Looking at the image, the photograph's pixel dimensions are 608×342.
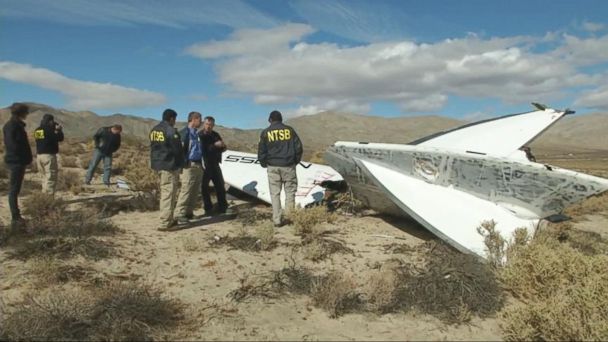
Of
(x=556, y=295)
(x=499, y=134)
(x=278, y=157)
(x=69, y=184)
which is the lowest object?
(x=556, y=295)

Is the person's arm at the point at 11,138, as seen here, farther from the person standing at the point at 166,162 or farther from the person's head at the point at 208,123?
the person's head at the point at 208,123

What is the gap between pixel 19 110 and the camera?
6492 millimetres

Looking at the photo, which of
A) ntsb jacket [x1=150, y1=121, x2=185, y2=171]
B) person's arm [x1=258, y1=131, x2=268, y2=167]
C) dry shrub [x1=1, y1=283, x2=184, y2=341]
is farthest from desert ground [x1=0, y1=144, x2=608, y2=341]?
person's arm [x1=258, y1=131, x2=268, y2=167]

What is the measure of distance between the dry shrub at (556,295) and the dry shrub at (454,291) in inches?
9.5

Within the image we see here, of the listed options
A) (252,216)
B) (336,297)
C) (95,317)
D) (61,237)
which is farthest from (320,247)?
(61,237)

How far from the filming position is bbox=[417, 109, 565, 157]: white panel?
7660mm

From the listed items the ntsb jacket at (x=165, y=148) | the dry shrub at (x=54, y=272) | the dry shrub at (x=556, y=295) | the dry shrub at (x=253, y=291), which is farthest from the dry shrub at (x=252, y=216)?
the dry shrub at (x=556, y=295)

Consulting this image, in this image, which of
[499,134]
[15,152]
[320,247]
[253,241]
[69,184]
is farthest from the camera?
[69,184]

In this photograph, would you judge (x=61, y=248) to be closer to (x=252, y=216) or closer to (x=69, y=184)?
(x=252, y=216)

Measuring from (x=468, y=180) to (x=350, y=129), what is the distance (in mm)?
155002

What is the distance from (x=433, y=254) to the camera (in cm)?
592

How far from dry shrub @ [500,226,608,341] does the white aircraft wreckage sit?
38.3 inches

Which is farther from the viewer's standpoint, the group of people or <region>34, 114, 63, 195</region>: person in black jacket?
<region>34, 114, 63, 195</region>: person in black jacket

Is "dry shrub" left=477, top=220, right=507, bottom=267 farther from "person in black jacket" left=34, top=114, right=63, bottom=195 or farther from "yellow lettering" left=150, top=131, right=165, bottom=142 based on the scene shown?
"person in black jacket" left=34, top=114, right=63, bottom=195
